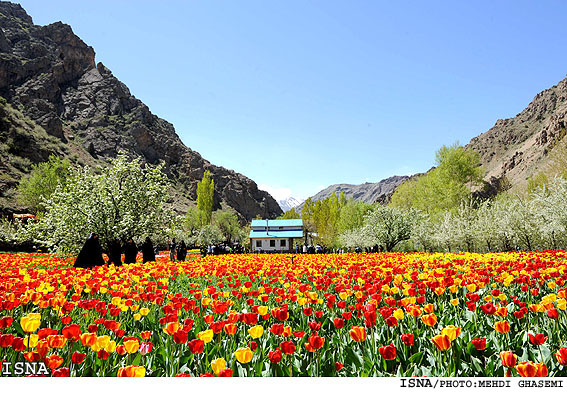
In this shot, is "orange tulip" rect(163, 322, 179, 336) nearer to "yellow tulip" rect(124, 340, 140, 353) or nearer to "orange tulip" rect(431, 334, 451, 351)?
"yellow tulip" rect(124, 340, 140, 353)

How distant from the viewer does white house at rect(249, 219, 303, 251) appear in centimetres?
5981

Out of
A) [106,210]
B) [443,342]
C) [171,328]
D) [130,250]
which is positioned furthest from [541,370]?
[106,210]

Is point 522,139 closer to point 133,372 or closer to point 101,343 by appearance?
point 101,343

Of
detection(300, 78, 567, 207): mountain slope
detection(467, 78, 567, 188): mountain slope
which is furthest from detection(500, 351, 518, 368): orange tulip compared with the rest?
detection(467, 78, 567, 188): mountain slope

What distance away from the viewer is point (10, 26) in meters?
125

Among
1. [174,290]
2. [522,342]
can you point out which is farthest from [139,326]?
[522,342]

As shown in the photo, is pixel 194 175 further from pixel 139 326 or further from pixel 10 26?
pixel 139 326

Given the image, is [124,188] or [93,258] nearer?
[93,258]

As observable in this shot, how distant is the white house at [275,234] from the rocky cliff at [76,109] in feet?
174

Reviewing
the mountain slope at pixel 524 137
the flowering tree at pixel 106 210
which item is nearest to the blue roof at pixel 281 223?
the flowering tree at pixel 106 210

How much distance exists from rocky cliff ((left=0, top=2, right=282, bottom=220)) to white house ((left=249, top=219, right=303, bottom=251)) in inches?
2084

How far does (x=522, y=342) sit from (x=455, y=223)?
3009cm

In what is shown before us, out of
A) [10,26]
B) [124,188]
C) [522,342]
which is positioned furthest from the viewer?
[10,26]

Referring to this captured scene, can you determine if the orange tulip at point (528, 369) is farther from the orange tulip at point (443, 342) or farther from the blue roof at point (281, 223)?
the blue roof at point (281, 223)
